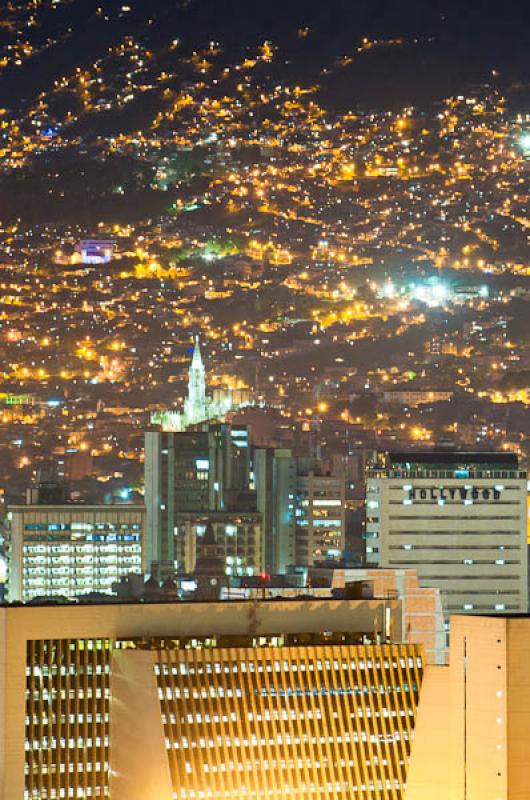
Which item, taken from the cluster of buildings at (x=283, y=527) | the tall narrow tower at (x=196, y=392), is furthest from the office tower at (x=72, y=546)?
the tall narrow tower at (x=196, y=392)

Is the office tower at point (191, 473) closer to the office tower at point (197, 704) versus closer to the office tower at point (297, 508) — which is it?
the office tower at point (297, 508)

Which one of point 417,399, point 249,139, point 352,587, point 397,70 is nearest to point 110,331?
point 417,399

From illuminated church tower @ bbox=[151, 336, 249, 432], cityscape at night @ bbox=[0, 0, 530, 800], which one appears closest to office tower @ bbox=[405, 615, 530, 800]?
cityscape at night @ bbox=[0, 0, 530, 800]

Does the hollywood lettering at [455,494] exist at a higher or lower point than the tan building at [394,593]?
higher

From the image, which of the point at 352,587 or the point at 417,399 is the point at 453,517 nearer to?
the point at 417,399

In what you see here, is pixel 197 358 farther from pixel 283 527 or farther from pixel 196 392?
pixel 283 527

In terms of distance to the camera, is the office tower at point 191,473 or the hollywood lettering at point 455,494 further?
the office tower at point 191,473

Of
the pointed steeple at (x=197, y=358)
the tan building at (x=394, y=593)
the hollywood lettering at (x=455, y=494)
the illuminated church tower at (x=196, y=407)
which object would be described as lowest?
the tan building at (x=394, y=593)

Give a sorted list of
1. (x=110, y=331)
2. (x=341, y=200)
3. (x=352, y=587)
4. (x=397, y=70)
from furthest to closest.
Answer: (x=397, y=70) → (x=341, y=200) → (x=110, y=331) → (x=352, y=587)
